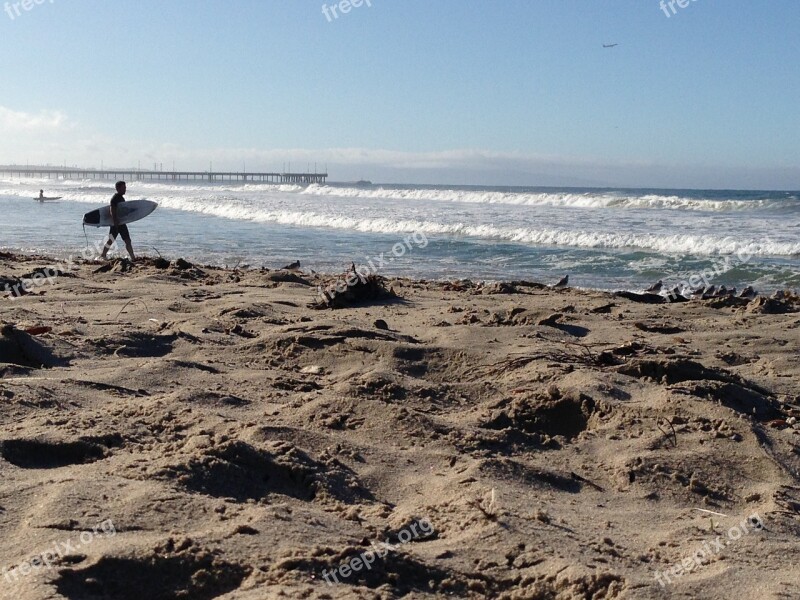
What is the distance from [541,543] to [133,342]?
303 centimetres

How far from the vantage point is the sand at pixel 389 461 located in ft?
7.05

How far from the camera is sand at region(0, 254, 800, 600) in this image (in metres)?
2.15

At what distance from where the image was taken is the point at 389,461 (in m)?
3.03

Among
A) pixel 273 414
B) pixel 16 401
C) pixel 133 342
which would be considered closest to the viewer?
pixel 16 401

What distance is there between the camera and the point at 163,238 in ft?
51.1

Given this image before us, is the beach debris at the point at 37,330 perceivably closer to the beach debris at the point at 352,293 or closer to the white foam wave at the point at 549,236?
the beach debris at the point at 352,293

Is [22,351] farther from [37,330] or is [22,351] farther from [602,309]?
[602,309]

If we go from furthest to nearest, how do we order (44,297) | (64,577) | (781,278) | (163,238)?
(163,238)
(781,278)
(44,297)
(64,577)

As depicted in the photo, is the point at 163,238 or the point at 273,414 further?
the point at 163,238

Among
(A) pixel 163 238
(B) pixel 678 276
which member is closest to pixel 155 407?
(B) pixel 678 276

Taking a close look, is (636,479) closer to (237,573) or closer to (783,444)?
(783,444)

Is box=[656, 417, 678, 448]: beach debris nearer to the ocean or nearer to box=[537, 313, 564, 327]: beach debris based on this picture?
box=[537, 313, 564, 327]: beach debris

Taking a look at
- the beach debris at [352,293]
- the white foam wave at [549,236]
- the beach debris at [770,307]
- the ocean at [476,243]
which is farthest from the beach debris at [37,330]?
the white foam wave at [549,236]

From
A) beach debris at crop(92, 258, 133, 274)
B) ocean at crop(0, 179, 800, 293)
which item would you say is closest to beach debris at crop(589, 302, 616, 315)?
ocean at crop(0, 179, 800, 293)
